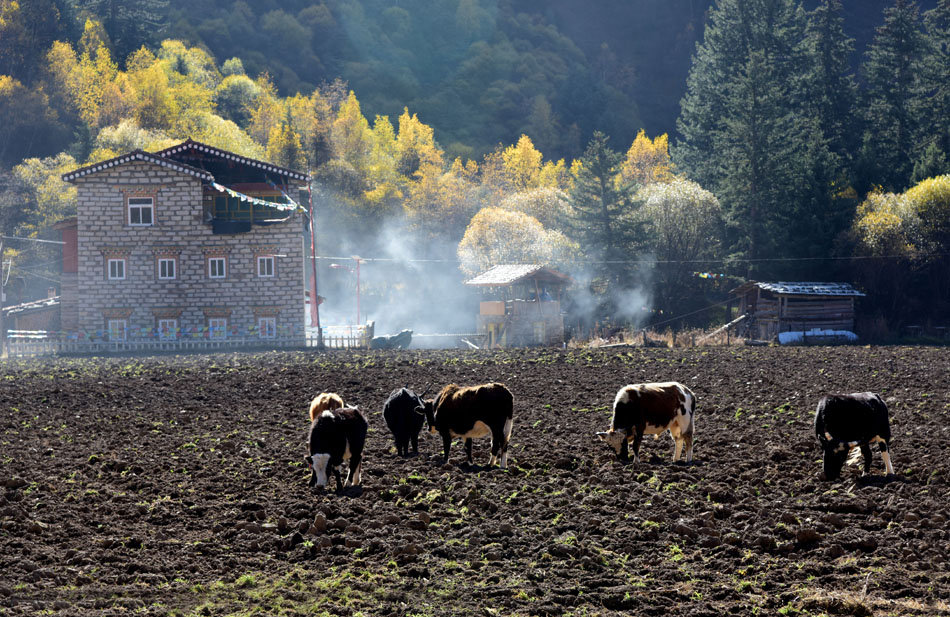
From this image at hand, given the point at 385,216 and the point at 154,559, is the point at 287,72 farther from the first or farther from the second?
the point at 154,559

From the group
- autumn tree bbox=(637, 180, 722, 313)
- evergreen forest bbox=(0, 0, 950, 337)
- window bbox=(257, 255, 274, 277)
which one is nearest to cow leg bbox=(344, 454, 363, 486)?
window bbox=(257, 255, 274, 277)

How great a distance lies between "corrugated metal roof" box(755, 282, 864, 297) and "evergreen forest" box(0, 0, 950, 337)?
3.35m

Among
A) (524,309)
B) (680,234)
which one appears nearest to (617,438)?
(524,309)

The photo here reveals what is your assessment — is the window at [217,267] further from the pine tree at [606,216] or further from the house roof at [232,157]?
the pine tree at [606,216]

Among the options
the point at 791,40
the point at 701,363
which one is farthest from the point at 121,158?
the point at 791,40

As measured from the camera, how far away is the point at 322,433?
12836mm

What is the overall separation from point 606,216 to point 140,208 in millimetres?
31451

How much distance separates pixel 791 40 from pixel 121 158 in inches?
2315

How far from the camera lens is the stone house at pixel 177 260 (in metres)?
54.9

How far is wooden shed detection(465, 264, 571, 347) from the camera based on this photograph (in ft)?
180

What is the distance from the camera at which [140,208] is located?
55.6 metres

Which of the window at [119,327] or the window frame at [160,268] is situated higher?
the window frame at [160,268]

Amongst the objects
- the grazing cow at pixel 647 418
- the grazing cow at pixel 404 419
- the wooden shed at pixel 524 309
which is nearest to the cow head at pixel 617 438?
the grazing cow at pixel 647 418

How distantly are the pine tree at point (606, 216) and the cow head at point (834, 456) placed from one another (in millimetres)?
54914
